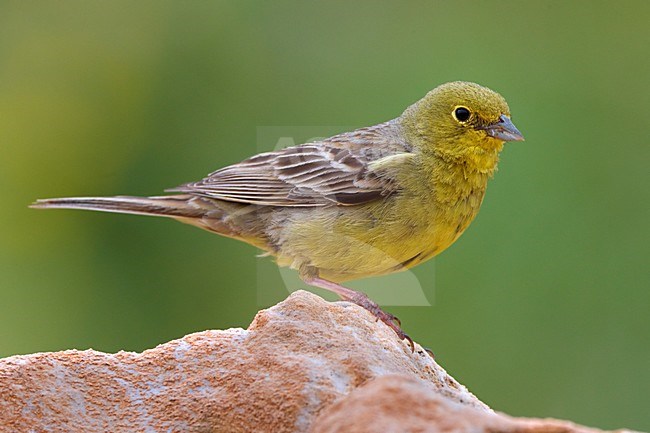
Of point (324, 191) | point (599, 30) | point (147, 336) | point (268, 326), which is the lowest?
point (147, 336)

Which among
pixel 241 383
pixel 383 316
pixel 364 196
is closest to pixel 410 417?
pixel 241 383

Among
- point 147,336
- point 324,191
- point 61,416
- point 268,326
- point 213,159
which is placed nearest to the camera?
point 61,416

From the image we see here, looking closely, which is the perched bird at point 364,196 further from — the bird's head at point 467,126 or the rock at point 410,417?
the rock at point 410,417

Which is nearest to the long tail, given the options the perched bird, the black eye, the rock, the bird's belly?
the perched bird

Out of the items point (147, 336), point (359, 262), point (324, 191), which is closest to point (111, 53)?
point (147, 336)

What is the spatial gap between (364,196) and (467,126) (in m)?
0.66

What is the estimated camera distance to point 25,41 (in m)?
7.70

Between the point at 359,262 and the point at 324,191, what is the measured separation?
Answer: 525 millimetres

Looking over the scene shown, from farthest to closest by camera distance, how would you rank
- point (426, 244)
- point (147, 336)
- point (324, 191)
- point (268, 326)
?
point (147, 336), point (324, 191), point (426, 244), point (268, 326)

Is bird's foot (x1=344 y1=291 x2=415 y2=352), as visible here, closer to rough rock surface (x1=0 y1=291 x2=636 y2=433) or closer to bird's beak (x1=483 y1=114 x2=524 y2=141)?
rough rock surface (x1=0 y1=291 x2=636 y2=433)

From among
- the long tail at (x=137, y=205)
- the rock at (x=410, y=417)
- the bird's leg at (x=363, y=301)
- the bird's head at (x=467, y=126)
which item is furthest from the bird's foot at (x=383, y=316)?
the rock at (x=410, y=417)

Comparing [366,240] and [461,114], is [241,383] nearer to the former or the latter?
[366,240]

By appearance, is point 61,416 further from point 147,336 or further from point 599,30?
point 599,30

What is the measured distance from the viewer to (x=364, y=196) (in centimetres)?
529
